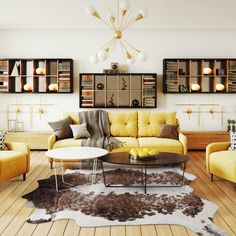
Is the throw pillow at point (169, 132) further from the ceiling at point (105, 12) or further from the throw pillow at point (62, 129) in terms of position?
the ceiling at point (105, 12)

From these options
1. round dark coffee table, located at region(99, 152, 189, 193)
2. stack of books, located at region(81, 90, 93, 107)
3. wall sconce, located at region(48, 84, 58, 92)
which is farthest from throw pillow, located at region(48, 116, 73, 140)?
round dark coffee table, located at region(99, 152, 189, 193)

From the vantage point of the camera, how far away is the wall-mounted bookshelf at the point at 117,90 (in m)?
6.95

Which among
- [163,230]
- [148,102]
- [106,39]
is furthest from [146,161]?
[106,39]

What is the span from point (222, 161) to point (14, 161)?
2784 millimetres

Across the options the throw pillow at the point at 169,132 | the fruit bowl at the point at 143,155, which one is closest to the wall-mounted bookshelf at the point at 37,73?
the throw pillow at the point at 169,132

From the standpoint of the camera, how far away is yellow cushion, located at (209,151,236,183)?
13.0 feet

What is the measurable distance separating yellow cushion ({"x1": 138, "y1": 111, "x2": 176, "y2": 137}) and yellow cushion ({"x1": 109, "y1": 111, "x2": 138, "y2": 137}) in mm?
99

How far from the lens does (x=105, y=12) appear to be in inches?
223

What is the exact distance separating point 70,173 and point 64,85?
2676mm

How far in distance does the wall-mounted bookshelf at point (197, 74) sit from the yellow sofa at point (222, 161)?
8.17ft

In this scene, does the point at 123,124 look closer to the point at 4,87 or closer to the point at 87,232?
the point at 4,87

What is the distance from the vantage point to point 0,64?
695 centimetres

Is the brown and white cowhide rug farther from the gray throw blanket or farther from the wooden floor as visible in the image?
the gray throw blanket

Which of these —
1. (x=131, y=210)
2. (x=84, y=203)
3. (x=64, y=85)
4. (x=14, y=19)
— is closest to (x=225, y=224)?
(x=131, y=210)
